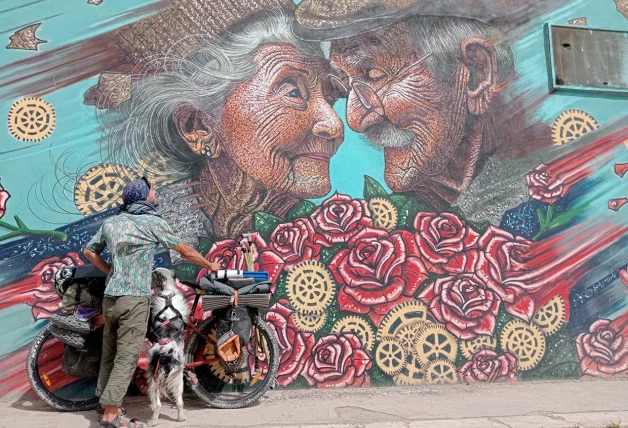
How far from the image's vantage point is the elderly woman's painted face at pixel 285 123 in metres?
5.99

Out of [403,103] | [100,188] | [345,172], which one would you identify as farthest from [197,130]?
[403,103]

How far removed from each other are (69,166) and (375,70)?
3016mm

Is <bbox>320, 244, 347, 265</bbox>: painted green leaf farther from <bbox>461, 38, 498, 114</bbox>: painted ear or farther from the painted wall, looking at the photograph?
<bbox>461, 38, 498, 114</bbox>: painted ear

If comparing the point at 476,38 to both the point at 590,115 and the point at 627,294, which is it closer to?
the point at 590,115

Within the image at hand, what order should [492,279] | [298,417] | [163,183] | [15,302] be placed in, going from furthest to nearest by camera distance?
[492,279] < [163,183] < [15,302] < [298,417]

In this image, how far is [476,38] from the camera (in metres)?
6.64

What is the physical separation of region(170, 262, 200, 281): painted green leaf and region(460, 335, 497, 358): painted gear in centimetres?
258

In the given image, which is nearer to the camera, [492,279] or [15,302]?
[15,302]

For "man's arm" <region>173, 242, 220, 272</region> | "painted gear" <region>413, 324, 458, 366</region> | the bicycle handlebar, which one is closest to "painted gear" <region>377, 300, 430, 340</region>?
"painted gear" <region>413, 324, 458, 366</region>

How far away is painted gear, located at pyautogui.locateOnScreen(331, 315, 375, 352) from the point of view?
5863mm

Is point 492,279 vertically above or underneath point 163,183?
underneath

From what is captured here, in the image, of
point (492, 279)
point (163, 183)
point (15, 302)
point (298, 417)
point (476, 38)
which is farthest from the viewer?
point (476, 38)

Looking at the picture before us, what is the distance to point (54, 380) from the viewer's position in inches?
203

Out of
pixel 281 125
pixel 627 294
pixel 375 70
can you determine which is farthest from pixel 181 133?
pixel 627 294
